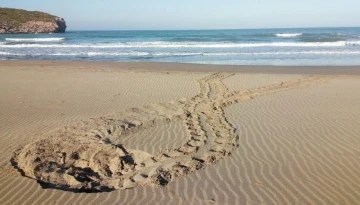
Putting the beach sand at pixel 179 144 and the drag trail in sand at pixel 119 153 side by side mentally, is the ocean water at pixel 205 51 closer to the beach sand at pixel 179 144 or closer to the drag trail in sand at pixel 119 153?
the beach sand at pixel 179 144

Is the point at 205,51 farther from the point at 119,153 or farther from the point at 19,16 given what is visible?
the point at 19,16


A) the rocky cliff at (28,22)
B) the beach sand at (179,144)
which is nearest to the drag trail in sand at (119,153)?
the beach sand at (179,144)

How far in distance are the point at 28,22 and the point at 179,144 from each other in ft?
274

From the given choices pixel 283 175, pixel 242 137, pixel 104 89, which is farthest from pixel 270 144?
pixel 104 89

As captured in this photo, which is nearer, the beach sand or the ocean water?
the beach sand

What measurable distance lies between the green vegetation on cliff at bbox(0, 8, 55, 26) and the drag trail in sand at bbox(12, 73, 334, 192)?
258 feet

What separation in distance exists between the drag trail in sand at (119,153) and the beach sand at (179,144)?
0.7 inches

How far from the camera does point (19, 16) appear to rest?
82.2 metres

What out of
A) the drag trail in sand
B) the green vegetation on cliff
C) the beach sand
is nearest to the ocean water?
the beach sand

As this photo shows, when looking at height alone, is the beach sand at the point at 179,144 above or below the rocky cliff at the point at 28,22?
below

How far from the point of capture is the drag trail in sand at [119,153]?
201 inches

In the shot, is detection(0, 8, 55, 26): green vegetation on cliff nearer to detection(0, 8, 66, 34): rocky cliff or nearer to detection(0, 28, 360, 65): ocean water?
detection(0, 8, 66, 34): rocky cliff

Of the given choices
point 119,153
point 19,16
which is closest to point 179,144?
point 119,153

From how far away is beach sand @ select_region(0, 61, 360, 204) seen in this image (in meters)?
4.72
